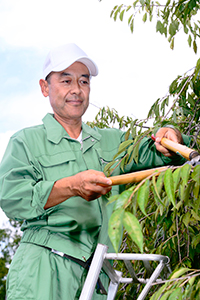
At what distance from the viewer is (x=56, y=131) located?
1.65 meters

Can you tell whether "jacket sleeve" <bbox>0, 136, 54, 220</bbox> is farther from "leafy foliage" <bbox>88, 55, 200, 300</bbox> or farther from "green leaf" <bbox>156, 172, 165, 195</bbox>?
"green leaf" <bbox>156, 172, 165, 195</bbox>

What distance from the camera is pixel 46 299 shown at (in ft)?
4.43

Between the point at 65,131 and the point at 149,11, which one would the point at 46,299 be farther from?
the point at 149,11

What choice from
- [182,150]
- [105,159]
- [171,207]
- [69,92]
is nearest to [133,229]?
[182,150]

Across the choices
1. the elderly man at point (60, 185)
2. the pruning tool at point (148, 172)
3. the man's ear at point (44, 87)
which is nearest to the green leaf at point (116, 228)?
the pruning tool at point (148, 172)

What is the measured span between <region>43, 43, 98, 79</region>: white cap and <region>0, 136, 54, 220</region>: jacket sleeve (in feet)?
1.17

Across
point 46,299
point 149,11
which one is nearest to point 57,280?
point 46,299

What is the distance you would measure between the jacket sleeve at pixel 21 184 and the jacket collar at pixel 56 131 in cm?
13

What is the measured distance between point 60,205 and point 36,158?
0.23 m

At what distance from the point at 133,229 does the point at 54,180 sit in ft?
2.61

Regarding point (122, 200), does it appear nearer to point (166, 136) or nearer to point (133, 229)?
point (133, 229)

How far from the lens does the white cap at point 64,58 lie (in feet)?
5.34

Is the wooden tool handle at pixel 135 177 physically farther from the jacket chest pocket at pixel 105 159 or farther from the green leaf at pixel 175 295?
the jacket chest pocket at pixel 105 159

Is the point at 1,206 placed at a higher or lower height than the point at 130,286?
higher
